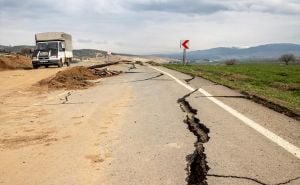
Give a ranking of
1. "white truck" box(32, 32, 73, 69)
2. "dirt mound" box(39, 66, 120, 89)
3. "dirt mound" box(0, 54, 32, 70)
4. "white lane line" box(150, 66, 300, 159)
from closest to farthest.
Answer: "white lane line" box(150, 66, 300, 159)
"dirt mound" box(39, 66, 120, 89)
"white truck" box(32, 32, 73, 69)
"dirt mound" box(0, 54, 32, 70)

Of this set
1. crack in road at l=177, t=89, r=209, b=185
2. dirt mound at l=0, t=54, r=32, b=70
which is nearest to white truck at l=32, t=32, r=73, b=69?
dirt mound at l=0, t=54, r=32, b=70

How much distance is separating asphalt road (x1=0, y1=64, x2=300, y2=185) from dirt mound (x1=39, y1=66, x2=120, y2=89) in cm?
614

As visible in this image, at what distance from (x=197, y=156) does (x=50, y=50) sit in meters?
30.2

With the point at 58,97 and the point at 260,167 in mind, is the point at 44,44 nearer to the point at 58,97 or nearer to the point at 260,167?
the point at 58,97

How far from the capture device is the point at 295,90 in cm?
1883

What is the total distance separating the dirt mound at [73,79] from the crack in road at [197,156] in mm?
8592

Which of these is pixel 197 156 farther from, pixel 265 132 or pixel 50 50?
pixel 50 50

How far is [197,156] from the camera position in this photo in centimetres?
560

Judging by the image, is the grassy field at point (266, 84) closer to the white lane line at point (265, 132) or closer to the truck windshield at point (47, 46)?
the white lane line at point (265, 132)

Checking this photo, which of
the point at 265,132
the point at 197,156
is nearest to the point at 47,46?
the point at 265,132

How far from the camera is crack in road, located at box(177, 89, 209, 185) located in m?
4.75

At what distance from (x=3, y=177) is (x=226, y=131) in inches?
140

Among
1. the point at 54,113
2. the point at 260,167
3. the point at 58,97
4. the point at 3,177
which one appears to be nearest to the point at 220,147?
the point at 260,167

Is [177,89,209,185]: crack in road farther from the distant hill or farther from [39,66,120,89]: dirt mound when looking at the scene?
the distant hill
